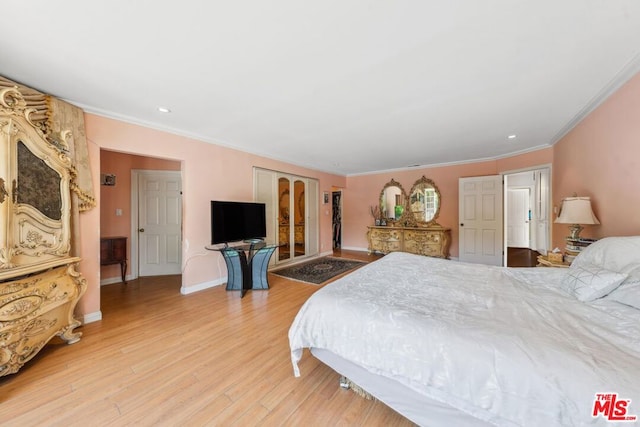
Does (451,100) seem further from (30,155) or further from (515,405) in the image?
(30,155)

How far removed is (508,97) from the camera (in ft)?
7.43

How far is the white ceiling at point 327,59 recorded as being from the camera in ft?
4.28

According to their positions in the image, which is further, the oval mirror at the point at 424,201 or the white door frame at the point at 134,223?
the oval mirror at the point at 424,201

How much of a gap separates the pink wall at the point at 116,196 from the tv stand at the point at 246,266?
1.84m

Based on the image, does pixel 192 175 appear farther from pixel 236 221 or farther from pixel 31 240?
pixel 31 240

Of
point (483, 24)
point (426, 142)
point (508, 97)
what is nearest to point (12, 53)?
point (483, 24)

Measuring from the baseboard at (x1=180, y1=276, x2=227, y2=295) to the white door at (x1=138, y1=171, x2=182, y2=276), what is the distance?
1.15m

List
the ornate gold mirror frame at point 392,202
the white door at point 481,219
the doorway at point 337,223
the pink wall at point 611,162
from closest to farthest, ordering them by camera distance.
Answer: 1. the pink wall at point 611,162
2. the white door at point 481,219
3. the ornate gold mirror frame at point 392,202
4. the doorway at point 337,223

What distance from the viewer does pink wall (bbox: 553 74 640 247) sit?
1950 mm

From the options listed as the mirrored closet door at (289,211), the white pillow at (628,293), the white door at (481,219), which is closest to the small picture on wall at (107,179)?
the mirrored closet door at (289,211)

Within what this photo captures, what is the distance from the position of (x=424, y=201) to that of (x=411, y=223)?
2.08ft

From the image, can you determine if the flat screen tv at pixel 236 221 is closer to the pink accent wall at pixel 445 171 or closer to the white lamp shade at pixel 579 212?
the pink accent wall at pixel 445 171

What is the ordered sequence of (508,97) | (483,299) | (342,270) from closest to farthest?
(483,299) < (508,97) < (342,270)

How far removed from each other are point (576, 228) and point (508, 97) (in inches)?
66.9
